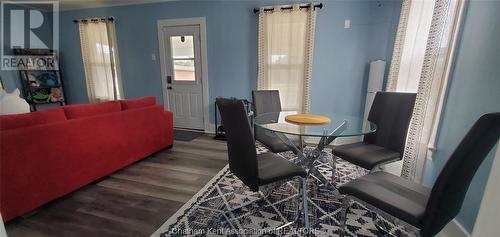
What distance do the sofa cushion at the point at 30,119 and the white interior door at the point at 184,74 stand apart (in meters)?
2.37

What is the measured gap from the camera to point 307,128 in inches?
74.9

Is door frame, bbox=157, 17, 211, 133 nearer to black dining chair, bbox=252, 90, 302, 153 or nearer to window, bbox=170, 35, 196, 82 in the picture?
window, bbox=170, 35, 196, 82

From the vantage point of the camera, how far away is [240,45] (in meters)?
3.80

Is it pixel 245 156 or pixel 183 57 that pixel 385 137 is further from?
pixel 183 57

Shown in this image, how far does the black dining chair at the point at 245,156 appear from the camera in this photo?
131 cm

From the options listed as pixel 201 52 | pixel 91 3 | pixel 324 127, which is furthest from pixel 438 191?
pixel 91 3

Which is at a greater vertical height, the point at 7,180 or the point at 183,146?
the point at 7,180

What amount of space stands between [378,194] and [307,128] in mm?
794

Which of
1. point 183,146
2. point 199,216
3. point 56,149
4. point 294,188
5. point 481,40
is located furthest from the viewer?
point 183,146

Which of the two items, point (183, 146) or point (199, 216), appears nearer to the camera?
point (199, 216)

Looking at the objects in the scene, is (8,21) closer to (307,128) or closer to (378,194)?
(307,128)

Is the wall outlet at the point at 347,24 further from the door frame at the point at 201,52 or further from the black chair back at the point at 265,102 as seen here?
the door frame at the point at 201,52

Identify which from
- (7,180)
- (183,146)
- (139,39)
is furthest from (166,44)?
(7,180)

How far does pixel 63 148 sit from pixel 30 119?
34cm
